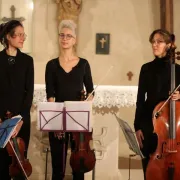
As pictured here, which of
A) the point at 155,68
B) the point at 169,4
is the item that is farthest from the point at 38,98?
the point at 169,4

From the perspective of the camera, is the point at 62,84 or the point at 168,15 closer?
the point at 62,84

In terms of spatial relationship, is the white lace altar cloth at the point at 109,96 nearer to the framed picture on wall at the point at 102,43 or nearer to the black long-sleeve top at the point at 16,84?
the black long-sleeve top at the point at 16,84

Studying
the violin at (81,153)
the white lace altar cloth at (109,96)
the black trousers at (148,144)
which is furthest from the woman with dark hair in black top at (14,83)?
the black trousers at (148,144)

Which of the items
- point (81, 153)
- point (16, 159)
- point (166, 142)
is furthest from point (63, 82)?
point (166, 142)

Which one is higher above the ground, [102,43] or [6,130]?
[102,43]

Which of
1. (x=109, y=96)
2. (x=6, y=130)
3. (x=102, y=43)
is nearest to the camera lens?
(x=6, y=130)

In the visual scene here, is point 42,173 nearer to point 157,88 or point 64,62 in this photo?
point 64,62

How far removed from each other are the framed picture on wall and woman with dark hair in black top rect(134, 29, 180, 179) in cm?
236

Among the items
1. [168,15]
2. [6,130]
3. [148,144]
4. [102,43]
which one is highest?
[168,15]

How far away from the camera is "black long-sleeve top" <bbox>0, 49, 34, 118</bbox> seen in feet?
9.59

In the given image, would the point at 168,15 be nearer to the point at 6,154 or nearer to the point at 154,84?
the point at 154,84

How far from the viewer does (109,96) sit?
3.65 m

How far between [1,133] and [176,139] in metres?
1.16

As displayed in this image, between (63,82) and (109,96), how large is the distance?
2.58 feet
